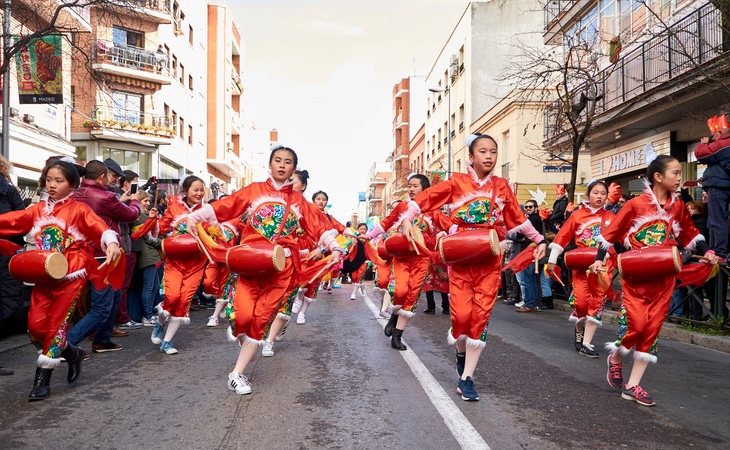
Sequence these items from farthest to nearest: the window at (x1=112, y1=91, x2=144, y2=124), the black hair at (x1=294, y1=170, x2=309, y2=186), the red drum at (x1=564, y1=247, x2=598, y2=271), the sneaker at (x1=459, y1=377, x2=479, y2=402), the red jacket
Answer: the window at (x1=112, y1=91, x2=144, y2=124) < the black hair at (x1=294, y1=170, x2=309, y2=186) < the red drum at (x1=564, y1=247, x2=598, y2=271) < the red jacket < the sneaker at (x1=459, y1=377, x2=479, y2=402)

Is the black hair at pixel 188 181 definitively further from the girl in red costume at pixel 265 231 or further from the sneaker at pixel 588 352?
the sneaker at pixel 588 352

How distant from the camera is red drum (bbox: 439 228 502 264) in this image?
16.8ft

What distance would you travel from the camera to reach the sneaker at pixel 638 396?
5.12m

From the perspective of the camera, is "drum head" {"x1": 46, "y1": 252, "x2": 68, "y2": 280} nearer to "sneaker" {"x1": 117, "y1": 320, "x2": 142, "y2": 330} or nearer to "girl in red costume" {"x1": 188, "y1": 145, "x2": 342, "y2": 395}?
"girl in red costume" {"x1": 188, "y1": 145, "x2": 342, "y2": 395}

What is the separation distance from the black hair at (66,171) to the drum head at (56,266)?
0.72 metres

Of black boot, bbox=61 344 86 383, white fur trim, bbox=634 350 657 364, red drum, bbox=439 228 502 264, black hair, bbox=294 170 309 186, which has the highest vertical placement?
black hair, bbox=294 170 309 186

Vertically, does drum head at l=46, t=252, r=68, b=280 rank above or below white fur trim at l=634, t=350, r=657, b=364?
above

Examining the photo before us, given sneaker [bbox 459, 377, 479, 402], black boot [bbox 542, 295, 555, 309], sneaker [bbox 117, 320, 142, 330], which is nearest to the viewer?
sneaker [bbox 459, 377, 479, 402]

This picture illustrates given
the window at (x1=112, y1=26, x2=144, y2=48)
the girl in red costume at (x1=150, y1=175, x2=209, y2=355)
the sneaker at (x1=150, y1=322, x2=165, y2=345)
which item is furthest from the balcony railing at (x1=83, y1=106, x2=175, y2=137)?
the sneaker at (x1=150, y1=322, x2=165, y2=345)

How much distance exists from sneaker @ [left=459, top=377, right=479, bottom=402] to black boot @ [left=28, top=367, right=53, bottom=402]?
3.34m

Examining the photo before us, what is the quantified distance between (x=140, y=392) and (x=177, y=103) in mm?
34715

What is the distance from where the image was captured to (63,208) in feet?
17.5

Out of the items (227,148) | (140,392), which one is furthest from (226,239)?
(227,148)

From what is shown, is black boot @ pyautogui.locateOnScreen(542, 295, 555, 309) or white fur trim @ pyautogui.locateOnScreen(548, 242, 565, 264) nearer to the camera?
white fur trim @ pyautogui.locateOnScreen(548, 242, 565, 264)
